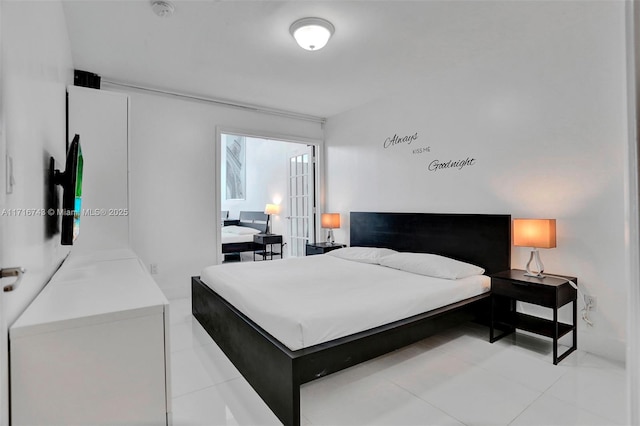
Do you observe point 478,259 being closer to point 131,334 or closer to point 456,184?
point 456,184

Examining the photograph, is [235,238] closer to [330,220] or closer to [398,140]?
[330,220]

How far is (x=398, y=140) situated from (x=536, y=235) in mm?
2010

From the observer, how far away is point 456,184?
11.0 ft

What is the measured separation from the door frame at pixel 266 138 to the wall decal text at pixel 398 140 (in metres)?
1.38

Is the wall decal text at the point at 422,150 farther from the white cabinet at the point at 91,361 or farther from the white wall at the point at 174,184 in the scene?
the white cabinet at the point at 91,361

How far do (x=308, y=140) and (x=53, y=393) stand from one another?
4444 mm

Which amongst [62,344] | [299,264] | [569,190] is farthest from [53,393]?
[569,190]

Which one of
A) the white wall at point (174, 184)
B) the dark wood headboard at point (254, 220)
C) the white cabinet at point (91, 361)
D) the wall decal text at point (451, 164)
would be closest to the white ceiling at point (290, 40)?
the white wall at point (174, 184)

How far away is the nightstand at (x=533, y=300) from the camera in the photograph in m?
2.29

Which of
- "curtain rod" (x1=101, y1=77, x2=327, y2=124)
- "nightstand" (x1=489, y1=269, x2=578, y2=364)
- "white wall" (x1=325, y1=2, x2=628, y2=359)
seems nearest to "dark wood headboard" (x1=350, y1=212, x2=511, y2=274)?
"white wall" (x1=325, y1=2, x2=628, y2=359)

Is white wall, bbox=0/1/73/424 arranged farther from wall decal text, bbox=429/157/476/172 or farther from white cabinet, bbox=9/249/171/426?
wall decal text, bbox=429/157/476/172

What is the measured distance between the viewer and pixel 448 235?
331 cm

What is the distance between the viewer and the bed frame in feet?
5.48

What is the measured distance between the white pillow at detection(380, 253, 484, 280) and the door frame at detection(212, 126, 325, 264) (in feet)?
7.36
